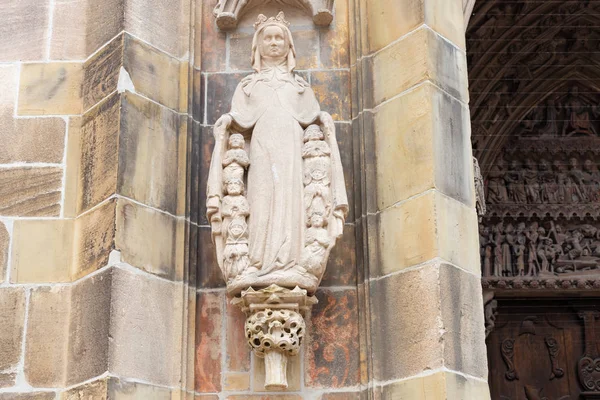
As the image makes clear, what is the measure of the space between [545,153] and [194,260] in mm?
4952

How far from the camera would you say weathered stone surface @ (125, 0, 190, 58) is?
6551 millimetres

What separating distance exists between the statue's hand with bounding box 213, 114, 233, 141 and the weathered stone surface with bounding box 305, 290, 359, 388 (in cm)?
102

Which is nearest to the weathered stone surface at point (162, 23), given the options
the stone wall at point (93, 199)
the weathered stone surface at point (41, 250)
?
the stone wall at point (93, 199)

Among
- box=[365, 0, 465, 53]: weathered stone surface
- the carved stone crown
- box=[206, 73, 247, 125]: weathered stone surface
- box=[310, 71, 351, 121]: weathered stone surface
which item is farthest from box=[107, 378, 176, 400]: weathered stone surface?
box=[365, 0, 465, 53]: weathered stone surface

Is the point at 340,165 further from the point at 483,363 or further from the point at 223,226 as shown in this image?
the point at 483,363

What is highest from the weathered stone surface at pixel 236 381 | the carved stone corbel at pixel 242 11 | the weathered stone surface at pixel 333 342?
the carved stone corbel at pixel 242 11

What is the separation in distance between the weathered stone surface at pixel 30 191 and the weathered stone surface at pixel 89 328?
0.56 metres

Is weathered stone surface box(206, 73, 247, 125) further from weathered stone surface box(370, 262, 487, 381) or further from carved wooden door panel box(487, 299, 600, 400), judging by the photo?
carved wooden door panel box(487, 299, 600, 400)

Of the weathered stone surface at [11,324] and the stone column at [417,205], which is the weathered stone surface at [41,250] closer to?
the weathered stone surface at [11,324]

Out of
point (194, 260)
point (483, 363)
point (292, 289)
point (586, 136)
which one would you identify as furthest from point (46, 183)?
point (586, 136)

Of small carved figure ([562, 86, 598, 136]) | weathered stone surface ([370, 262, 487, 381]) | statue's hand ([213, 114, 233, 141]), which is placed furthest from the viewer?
small carved figure ([562, 86, 598, 136])

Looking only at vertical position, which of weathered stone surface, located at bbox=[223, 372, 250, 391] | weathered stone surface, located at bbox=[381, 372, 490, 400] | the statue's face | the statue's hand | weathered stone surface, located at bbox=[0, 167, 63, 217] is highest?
the statue's face

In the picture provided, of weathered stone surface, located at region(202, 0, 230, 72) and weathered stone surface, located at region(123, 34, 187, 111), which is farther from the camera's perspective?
weathered stone surface, located at region(202, 0, 230, 72)

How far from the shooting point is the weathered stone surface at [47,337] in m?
6.04
